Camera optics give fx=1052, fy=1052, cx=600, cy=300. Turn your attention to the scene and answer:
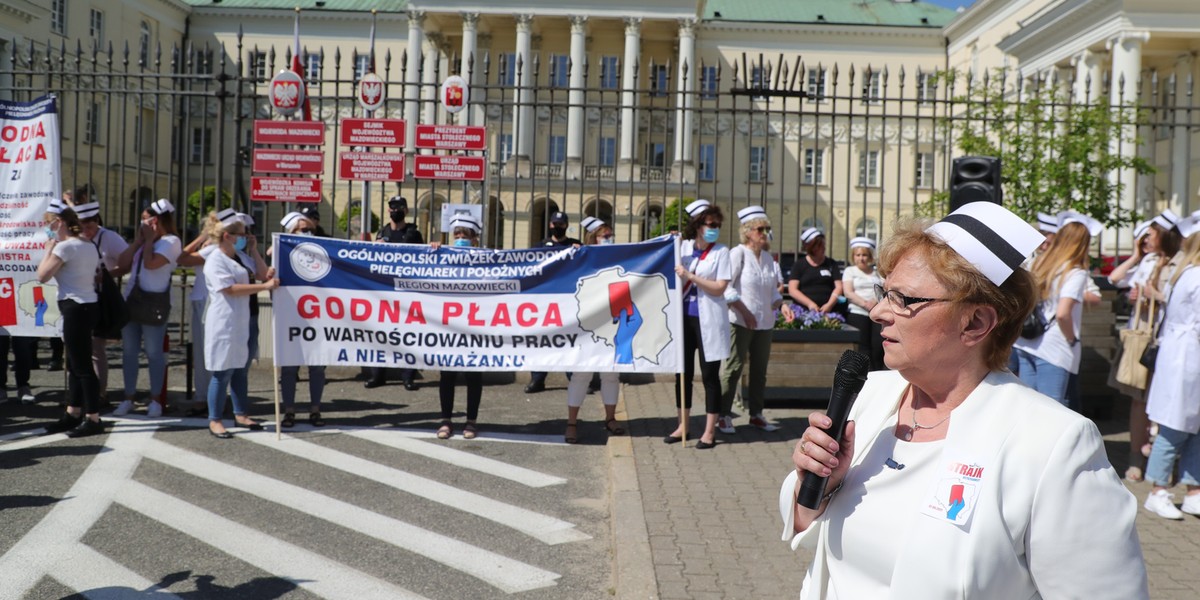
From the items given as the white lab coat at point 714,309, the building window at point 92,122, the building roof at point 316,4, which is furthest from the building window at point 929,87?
the building roof at point 316,4

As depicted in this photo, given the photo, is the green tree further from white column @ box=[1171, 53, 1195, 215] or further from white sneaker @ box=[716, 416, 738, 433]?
white column @ box=[1171, 53, 1195, 215]

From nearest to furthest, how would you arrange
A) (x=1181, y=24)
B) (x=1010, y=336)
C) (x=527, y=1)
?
(x=1010, y=336)
(x=1181, y=24)
(x=527, y=1)

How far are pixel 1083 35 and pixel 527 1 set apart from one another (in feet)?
91.0

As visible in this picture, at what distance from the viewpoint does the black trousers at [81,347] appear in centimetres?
899

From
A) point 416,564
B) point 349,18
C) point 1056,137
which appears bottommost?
point 416,564

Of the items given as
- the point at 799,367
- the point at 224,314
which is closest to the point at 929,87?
the point at 799,367

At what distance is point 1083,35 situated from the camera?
40156 millimetres

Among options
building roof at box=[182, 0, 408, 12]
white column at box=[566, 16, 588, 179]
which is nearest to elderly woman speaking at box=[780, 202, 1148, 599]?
white column at box=[566, 16, 588, 179]

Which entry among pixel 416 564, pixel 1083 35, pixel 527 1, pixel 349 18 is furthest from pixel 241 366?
pixel 349 18

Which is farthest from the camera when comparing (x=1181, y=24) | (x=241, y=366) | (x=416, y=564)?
(x=1181, y=24)

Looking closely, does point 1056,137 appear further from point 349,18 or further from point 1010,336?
point 349,18

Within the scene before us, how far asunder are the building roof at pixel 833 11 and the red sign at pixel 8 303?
60.9 meters

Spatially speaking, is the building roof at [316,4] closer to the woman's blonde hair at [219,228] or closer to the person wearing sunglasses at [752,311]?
the woman's blonde hair at [219,228]

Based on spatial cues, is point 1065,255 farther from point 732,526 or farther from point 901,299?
point 901,299
